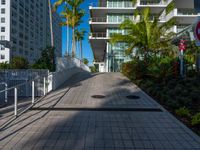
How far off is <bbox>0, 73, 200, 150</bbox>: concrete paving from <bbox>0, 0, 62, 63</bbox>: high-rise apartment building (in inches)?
2124

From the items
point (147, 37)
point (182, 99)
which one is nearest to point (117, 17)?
point (147, 37)

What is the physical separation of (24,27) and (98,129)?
80.1 metres

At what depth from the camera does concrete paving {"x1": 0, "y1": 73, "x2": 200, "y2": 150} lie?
482 centimetres

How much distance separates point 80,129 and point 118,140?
128 centimetres

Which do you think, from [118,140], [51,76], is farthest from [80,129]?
[51,76]

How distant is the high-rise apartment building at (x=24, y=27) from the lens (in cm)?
6450

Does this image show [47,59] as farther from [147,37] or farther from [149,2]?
[149,2]

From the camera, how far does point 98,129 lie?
5.77m

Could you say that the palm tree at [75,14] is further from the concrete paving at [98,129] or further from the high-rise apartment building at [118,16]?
the concrete paving at [98,129]

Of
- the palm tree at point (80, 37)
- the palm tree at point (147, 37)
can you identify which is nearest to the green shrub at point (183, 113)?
the palm tree at point (147, 37)

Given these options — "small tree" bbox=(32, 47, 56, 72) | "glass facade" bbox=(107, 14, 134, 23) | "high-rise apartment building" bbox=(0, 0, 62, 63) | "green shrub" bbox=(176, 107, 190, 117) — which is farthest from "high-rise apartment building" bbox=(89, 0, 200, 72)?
"high-rise apartment building" bbox=(0, 0, 62, 63)

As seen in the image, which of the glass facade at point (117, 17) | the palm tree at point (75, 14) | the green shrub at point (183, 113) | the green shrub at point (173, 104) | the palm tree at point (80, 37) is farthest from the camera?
the palm tree at point (80, 37)

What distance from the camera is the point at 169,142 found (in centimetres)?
502

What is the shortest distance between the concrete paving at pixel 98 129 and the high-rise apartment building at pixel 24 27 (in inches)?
2124
